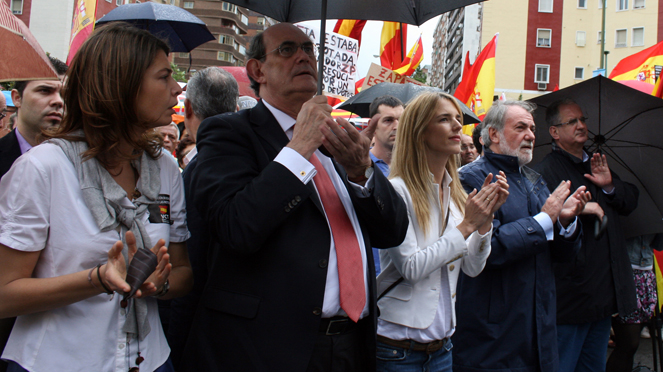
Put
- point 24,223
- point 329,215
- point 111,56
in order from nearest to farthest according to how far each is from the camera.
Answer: point 24,223, point 111,56, point 329,215

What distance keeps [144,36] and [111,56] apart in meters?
0.16

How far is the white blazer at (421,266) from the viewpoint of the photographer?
252 centimetres

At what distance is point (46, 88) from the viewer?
338cm

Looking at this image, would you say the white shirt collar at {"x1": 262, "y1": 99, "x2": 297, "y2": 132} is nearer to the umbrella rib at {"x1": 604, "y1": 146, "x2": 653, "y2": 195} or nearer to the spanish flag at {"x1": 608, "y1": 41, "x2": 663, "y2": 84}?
the umbrella rib at {"x1": 604, "y1": 146, "x2": 653, "y2": 195}

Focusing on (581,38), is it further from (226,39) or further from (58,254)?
(226,39)

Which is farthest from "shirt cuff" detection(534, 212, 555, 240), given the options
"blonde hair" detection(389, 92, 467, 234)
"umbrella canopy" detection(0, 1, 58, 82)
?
"umbrella canopy" detection(0, 1, 58, 82)

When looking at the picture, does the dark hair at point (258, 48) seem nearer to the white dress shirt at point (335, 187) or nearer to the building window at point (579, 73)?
the white dress shirt at point (335, 187)

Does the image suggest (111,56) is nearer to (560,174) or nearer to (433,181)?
(433,181)

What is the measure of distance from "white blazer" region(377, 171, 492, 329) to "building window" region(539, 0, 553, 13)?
140 ft

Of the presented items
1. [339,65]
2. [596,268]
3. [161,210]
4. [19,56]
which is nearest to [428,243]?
[161,210]

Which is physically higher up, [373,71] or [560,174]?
[373,71]

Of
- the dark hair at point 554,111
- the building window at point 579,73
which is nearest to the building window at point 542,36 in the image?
the building window at point 579,73

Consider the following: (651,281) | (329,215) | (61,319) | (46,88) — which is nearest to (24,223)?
(61,319)

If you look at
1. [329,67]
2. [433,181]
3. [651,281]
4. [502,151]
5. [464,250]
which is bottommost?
[651,281]
